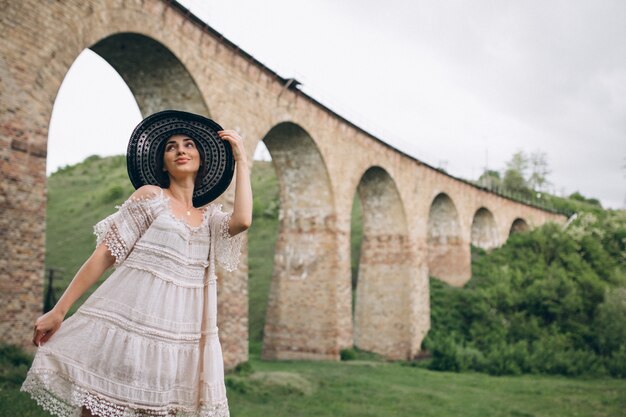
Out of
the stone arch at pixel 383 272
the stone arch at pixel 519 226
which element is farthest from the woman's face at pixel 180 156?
the stone arch at pixel 519 226

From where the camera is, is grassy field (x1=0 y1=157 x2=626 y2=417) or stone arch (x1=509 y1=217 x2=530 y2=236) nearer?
grassy field (x1=0 y1=157 x2=626 y2=417)

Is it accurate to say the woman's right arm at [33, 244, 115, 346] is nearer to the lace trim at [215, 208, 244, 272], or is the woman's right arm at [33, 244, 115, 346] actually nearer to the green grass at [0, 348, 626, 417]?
the lace trim at [215, 208, 244, 272]

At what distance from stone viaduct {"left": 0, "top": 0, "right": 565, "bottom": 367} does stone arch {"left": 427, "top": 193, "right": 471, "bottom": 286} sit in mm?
49

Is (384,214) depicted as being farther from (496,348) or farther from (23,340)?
(23,340)

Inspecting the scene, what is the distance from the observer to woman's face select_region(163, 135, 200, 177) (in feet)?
9.09

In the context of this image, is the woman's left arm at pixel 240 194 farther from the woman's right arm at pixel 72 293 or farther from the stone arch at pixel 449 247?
the stone arch at pixel 449 247

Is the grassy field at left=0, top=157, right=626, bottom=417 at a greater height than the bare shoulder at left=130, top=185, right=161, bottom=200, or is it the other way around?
the bare shoulder at left=130, top=185, right=161, bottom=200

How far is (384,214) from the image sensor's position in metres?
19.9

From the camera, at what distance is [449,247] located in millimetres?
25172

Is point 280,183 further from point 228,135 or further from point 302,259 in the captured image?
point 228,135

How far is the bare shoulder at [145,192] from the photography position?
8.57 feet

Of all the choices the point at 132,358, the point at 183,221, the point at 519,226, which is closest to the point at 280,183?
the point at 183,221

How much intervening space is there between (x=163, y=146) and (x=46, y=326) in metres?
1.01

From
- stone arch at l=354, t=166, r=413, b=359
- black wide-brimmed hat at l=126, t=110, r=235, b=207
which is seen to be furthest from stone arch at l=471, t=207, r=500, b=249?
black wide-brimmed hat at l=126, t=110, r=235, b=207
